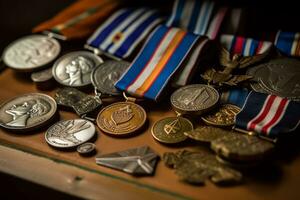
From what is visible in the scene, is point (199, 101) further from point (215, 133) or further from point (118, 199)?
point (118, 199)

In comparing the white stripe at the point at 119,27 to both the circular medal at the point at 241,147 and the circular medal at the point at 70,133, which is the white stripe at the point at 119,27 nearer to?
the circular medal at the point at 70,133

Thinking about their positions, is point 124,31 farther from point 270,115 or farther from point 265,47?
point 270,115

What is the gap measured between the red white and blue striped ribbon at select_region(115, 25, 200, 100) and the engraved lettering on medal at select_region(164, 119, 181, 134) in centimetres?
10

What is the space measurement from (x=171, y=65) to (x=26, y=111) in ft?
1.52

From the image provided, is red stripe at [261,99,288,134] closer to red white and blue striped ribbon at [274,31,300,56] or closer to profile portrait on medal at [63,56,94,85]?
red white and blue striped ribbon at [274,31,300,56]

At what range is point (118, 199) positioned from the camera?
3.31ft

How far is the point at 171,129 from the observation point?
1.18m

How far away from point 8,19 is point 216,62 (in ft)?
2.98

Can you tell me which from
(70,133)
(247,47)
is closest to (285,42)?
(247,47)

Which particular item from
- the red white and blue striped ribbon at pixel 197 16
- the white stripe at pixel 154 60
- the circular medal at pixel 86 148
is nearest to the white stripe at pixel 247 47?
the red white and blue striped ribbon at pixel 197 16

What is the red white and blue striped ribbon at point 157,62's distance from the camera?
1298 mm

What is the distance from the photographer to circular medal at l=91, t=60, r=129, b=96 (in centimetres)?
134

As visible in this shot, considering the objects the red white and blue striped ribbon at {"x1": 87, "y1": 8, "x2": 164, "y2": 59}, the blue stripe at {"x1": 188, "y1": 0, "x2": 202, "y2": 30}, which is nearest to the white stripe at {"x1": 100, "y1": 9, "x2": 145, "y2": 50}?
the red white and blue striped ribbon at {"x1": 87, "y1": 8, "x2": 164, "y2": 59}

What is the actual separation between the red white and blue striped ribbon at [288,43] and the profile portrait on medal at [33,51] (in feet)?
2.52
